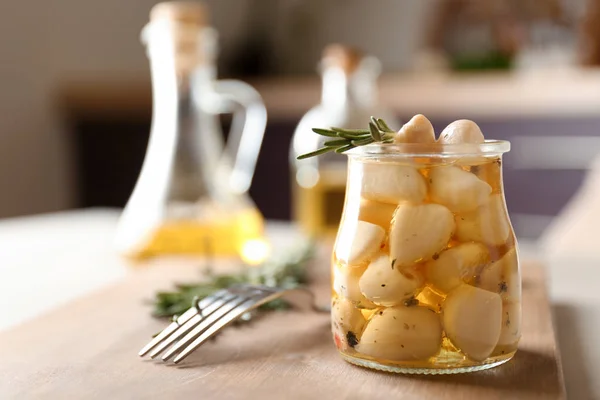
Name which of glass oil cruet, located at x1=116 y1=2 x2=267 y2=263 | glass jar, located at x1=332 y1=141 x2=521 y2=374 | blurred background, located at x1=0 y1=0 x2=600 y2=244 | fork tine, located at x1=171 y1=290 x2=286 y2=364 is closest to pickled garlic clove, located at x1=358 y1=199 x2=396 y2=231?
glass jar, located at x1=332 y1=141 x2=521 y2=374

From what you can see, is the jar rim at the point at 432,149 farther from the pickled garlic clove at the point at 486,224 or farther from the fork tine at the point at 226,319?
the fork tine at the point at 226,319

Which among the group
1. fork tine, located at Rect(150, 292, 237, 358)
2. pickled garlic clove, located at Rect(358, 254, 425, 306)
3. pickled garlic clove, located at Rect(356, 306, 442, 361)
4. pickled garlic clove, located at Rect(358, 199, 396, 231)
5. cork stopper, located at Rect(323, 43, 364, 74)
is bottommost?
fork tine, located at Rect(150, 292, 237, 358)

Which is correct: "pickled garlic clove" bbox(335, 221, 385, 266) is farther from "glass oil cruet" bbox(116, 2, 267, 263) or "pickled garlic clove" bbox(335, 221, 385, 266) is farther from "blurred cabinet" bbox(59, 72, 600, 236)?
"blurred cabinet" bbox(59, 72, 600, 236)

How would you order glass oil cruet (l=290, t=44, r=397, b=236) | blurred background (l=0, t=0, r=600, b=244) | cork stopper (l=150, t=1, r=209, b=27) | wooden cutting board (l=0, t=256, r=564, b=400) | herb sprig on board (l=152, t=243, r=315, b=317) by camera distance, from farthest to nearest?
blurred background (l=0, t=0, r=600, b=244) → glass oil cruet (l=290, t=44, r=397, b=236) → cork stopper (l=150, t=1, r=209, b=27) → herb sprig on board (l=152, t=243, r=315, b=317) → wooden cutting board (l=0, t=256, r=564, b=400)

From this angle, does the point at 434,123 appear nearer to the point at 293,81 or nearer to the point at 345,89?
the point at 293,81

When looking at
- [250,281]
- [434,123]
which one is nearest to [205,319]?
[250,281]

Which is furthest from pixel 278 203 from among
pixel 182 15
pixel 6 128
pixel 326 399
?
pixel 326 399

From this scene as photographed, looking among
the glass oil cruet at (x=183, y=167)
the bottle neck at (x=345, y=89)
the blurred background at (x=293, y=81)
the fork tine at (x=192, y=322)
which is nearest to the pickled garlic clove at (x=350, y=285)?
the fork tine at (x=192, y=322)

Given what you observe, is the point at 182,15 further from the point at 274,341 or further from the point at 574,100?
the point at 574,100
